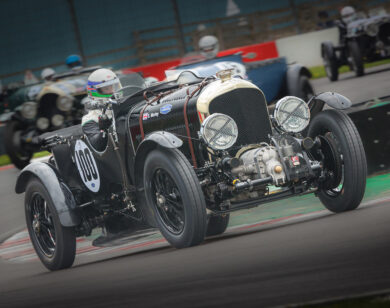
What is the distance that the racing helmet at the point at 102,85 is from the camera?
7.07m

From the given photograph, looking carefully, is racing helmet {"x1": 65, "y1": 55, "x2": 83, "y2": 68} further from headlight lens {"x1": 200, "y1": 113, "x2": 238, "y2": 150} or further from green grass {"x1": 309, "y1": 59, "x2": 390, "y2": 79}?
headlight lens {"x1": 200, "y1": 113, "x2": 238, "y2": 150}

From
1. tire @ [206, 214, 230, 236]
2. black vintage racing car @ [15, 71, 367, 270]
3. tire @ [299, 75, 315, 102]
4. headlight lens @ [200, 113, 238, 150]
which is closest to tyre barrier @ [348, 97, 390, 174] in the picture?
black vintage racing car @ [15, 71, 367, 270]

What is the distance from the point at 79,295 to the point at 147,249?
191cm

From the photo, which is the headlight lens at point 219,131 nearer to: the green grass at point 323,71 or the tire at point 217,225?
the tire at point 217,225

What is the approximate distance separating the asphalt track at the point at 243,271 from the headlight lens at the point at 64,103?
8094 mm

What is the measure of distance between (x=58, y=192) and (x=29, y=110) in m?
8.81

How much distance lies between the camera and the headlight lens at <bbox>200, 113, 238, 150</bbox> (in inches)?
223

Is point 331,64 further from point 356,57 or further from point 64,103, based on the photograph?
point 64,103

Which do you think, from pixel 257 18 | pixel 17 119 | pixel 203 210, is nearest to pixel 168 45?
pixel 257 18

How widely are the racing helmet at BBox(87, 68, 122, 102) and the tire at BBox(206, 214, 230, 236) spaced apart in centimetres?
149

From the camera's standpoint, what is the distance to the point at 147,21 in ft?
82.0

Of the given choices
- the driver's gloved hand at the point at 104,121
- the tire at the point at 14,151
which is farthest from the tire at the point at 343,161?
the tire at the point at 14,151

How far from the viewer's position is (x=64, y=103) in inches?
586

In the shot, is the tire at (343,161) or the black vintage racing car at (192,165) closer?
the black vintage racing car at (192,165)
